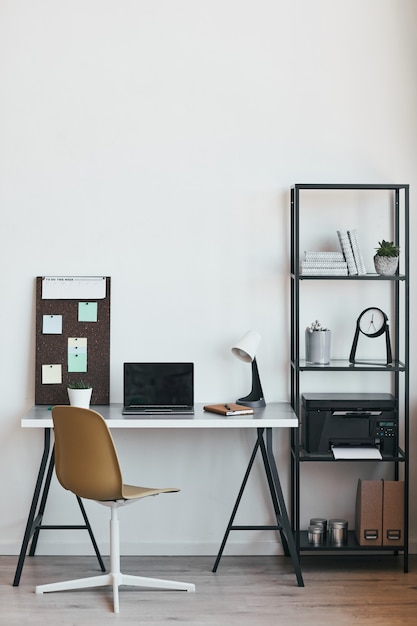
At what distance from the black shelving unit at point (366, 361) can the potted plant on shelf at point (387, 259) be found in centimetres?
6

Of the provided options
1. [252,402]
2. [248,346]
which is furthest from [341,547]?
[248,346]

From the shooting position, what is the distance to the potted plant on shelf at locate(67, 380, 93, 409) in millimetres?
4301

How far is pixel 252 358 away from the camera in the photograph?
14.3 feet

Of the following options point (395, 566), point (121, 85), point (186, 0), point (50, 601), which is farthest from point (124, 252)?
point (395, 566)

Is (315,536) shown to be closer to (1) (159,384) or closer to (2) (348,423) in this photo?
(2) (348,423)

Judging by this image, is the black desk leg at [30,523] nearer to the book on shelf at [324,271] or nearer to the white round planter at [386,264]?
the book on shelf at [324,271]

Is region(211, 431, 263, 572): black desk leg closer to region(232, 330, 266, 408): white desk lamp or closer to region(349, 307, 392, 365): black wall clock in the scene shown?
region(232, 330, 266, 408): white desk lamp

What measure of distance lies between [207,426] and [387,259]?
116 centimetres

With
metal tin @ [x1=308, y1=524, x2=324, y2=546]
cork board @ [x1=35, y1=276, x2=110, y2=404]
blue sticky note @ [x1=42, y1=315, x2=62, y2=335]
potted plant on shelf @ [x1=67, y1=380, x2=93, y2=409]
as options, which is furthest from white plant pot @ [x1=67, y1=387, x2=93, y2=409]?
metal tin @ [x1=308, y1=524, x2=324, y2=546]

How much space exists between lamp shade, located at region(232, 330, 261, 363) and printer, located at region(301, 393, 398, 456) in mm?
349

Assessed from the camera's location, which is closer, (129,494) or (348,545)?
(129,494)

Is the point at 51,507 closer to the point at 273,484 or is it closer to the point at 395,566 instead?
the point at 273,484

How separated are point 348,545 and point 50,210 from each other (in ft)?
7.20

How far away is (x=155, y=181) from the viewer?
15.0 feet
